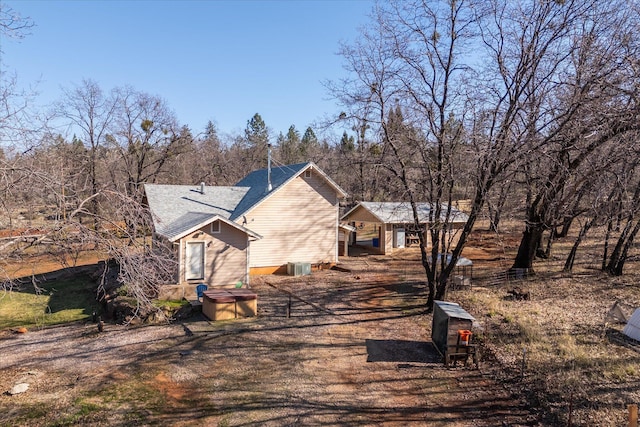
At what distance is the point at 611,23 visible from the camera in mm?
12141

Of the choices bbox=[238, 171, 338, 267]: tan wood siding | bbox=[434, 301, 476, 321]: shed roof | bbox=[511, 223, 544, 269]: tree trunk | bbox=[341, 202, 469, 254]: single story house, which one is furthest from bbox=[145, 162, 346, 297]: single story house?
bbox=[434, 301, 476, 321]: shed roof

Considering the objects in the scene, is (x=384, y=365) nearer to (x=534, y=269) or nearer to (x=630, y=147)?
(x=630, y=147)

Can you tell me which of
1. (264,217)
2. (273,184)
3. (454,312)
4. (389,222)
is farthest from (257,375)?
(389,222)

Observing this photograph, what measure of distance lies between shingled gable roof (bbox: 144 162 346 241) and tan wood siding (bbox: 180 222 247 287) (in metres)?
0.73

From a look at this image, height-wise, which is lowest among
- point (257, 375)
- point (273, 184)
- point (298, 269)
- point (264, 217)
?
point (257, 375)

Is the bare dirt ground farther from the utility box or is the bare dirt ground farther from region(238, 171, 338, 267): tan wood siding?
region(238, 171, 338, 267): tan wood siding

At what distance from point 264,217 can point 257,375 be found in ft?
46.3

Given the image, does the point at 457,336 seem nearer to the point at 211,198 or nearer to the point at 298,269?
the point at 298,269

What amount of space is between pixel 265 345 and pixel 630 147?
10.6m

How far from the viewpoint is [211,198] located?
26.8 m

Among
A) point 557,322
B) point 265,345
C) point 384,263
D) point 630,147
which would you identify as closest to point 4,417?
point 265,345

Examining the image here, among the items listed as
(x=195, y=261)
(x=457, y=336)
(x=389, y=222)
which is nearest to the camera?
(x=457, y=336)

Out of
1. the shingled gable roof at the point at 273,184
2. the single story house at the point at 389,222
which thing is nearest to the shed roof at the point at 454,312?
the shingled gable roof at the point at 273,184

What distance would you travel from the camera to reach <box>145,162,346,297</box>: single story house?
20.9 metres
